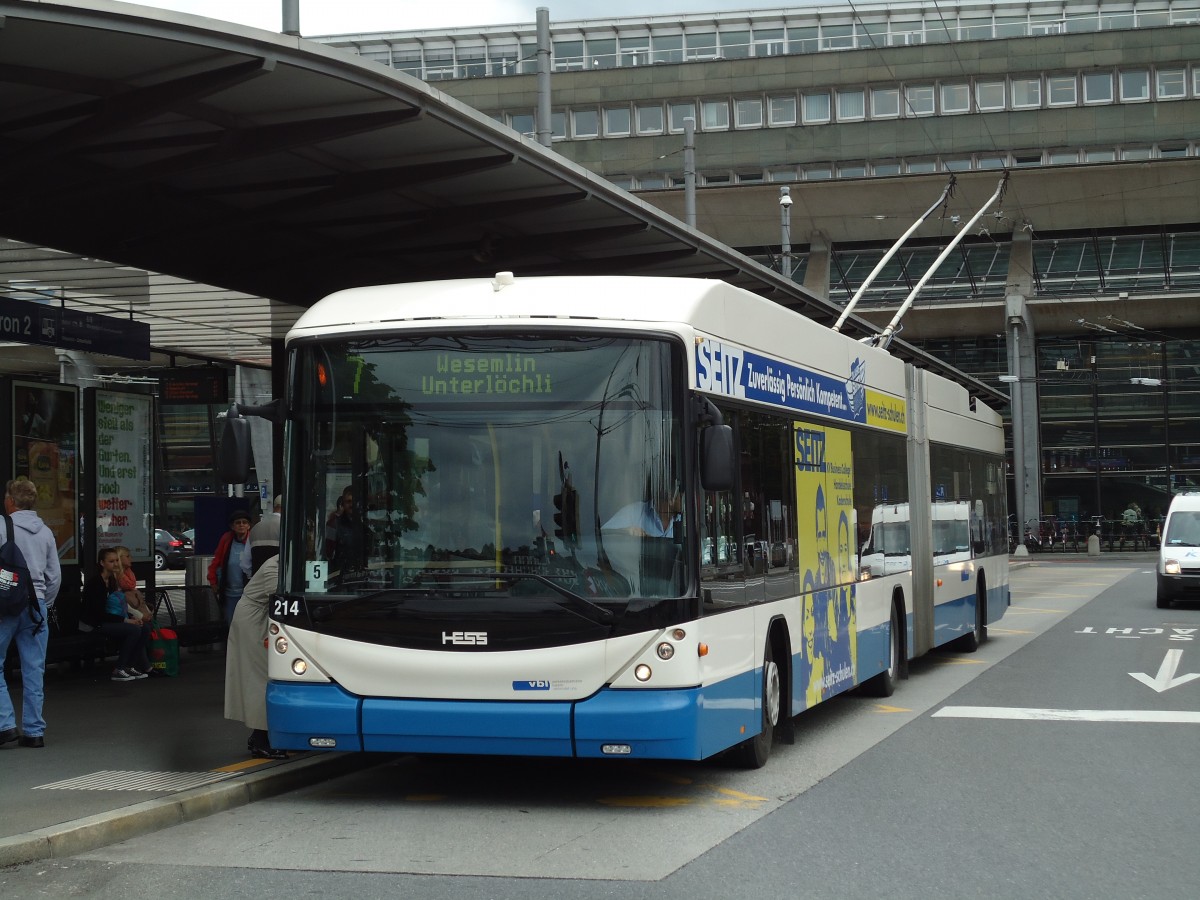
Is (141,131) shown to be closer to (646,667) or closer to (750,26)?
(646,667)

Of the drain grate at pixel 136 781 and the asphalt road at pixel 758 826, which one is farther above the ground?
the drain grate at pixel 136 781

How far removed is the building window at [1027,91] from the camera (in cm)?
4944

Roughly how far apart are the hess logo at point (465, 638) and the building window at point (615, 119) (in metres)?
44.8

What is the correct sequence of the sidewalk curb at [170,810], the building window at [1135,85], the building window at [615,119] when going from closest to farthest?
the sidewalk curb at [170,810] < the building window at [1135,85] < the building window at [615,119]

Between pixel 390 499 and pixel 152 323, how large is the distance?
13703mm

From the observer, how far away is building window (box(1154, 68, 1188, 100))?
48562 millimetres

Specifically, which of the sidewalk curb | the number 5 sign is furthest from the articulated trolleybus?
the sidewalk curb

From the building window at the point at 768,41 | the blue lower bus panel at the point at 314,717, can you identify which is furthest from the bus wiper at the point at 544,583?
A: the building window at the point at 768,41

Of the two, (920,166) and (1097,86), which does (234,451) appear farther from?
(1097,86)

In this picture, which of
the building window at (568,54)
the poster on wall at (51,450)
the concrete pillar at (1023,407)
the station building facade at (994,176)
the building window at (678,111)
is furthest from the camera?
the building window at (568,54)

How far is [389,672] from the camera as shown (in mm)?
8406

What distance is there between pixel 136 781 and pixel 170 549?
39.5 meters

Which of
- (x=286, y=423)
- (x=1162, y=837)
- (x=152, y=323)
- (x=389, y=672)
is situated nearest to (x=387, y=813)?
(x=389, y=672)

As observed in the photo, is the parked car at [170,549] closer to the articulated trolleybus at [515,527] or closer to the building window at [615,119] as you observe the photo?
the building window at [615,119]
